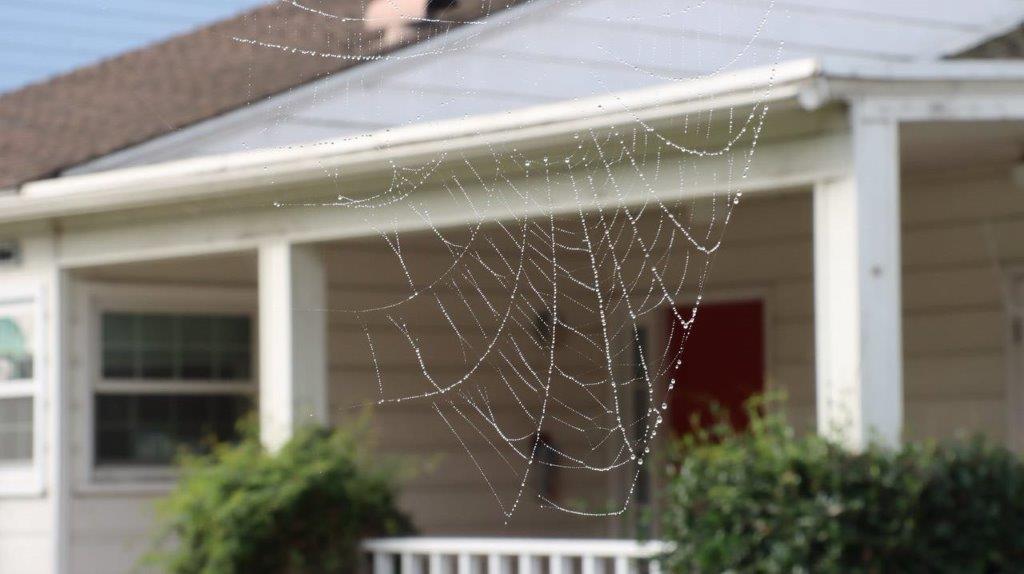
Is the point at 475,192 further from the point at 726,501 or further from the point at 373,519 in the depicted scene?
the point at 726,501

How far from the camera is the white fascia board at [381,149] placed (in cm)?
616

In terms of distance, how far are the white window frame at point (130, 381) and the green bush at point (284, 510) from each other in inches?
56.1

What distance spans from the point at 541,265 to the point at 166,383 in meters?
2.43

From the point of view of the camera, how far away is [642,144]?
259 inches

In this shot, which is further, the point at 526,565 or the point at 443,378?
the point at 443,378

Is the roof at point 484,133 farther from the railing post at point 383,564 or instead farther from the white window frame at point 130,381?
the railing post at point 383,564

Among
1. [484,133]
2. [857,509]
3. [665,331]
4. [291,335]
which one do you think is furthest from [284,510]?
[665,331]

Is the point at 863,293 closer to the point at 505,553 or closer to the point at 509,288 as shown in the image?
the point at 505,553

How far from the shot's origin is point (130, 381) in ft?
31.4

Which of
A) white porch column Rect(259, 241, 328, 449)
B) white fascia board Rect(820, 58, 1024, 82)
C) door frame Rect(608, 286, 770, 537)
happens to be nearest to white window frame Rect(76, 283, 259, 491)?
white porch column Rect(259, 241, 328, 449)

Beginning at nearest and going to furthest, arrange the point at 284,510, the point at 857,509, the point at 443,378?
the point at 857,509 < the point at 284,510 < the point at 443,378

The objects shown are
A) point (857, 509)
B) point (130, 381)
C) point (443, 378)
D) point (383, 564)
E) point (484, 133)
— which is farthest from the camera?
point (443, 378)

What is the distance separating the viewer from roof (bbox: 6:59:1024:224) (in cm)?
614

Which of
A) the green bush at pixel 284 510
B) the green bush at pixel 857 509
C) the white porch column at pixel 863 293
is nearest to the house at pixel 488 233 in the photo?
the white porch column at pixel 863 293
